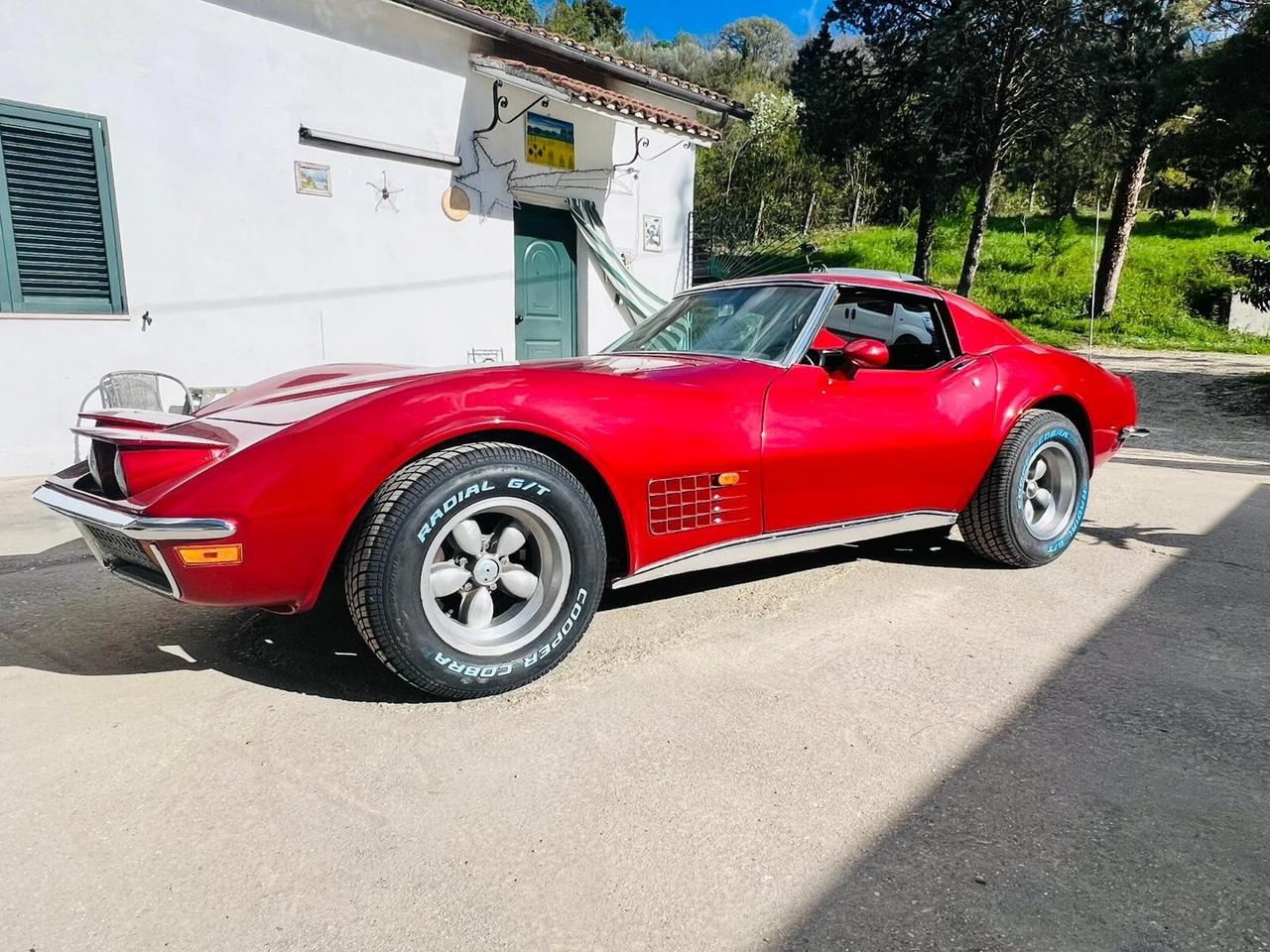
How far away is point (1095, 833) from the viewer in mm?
1750

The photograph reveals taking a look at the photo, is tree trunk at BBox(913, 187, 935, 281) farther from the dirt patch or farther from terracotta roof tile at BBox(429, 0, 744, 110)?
terracotta roof tile at BBox(429, 0, 744, 110)

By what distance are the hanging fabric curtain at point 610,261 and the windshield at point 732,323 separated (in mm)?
5195

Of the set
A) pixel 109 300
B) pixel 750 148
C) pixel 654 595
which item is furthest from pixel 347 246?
pixel 750 148

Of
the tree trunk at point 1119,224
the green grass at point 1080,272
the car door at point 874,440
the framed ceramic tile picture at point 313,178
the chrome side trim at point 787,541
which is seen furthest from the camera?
the green grass at point 1080,272

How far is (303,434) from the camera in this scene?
217cm

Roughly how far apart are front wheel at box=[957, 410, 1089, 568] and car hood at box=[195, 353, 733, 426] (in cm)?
141

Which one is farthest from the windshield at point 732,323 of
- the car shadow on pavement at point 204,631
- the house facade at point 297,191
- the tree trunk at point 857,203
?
the tree trunk at point 857,203

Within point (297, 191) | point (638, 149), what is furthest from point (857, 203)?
point (297, 191)

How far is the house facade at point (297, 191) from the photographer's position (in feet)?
18.9

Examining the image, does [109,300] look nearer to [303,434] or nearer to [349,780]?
[303,434]

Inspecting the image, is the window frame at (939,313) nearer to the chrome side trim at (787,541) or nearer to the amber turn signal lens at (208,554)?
the chrome side trim at (787,541)

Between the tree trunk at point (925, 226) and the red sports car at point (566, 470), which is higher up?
the tree trunk at point (925, 226)

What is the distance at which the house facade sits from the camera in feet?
18.9

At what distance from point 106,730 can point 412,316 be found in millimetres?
6146
